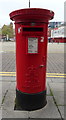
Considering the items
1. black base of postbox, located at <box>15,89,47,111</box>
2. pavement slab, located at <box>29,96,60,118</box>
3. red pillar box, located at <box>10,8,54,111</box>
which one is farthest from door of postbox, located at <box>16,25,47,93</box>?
pavement slab, located at <box>29,96,60,118</box>

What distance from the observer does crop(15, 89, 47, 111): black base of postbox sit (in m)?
2.63

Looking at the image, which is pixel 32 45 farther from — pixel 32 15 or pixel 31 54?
pixel 32 15

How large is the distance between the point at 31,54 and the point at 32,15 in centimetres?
69

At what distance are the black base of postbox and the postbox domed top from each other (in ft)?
4.71

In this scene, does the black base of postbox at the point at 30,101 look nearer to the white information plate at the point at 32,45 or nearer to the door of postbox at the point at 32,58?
the door of postbox at the point at 32,58

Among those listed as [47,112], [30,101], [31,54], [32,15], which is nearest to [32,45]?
[31,54]

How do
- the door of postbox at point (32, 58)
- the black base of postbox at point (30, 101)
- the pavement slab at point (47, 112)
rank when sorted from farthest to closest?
the black base of postbox at point (30, 101) < the pavement slab at point (47, 112) < the door of postbox at point (32, 58)

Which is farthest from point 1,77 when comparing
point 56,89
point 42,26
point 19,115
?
point 42,26

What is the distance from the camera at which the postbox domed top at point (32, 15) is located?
2211 mm

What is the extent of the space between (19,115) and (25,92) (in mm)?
440

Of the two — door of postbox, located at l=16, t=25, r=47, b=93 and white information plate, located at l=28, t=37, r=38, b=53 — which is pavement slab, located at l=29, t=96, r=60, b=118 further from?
white information plate, located at l=28, t=37, r=38, b=53

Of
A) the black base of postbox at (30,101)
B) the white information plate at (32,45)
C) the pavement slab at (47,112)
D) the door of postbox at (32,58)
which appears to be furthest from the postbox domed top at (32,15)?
the pavement slab at (47,112)

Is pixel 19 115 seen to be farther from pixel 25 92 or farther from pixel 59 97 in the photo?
pixel 59 97

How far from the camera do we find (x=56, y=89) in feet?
12.0
